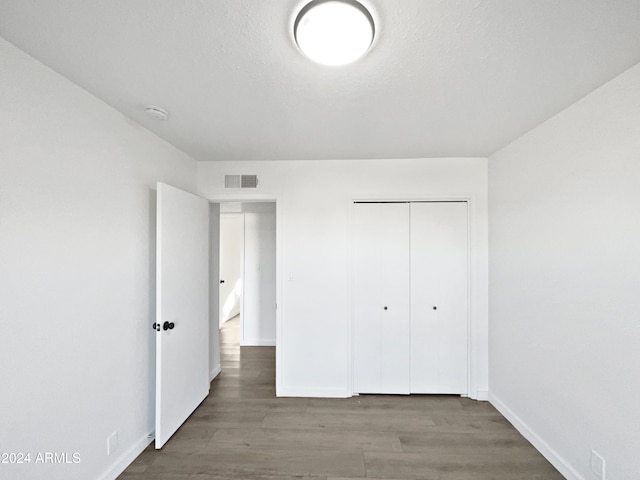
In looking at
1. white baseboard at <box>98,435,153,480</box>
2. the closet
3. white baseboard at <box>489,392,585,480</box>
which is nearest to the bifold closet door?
the closet

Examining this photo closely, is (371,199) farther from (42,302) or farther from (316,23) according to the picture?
(42,302)

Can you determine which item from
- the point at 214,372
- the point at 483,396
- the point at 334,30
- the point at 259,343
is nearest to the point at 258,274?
the point at 259,343

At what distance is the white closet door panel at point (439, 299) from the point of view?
2719mm

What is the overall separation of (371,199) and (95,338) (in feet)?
7.91

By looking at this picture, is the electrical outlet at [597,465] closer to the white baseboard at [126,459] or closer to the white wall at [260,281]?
the white baseboard at [126,459]

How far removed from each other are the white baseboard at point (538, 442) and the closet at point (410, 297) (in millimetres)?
351

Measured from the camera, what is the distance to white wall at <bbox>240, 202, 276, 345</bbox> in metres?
4.27

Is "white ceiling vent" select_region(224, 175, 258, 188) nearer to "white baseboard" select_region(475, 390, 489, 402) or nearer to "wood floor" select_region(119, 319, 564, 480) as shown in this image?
"wood floor" select_region(119, 319, 564, 480)

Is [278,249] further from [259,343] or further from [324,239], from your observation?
[259,343]

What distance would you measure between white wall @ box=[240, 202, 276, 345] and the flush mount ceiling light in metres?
3.27

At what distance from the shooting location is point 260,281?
429 cm

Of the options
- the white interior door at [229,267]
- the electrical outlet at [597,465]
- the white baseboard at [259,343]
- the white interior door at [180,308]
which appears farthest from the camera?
the white interior door at [229,267]

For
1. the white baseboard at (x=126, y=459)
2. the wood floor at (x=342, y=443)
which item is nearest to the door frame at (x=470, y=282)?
the wood floor at (x=342, y=443)

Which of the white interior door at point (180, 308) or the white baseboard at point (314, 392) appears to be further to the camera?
the white baseboard at point (314, 392)
